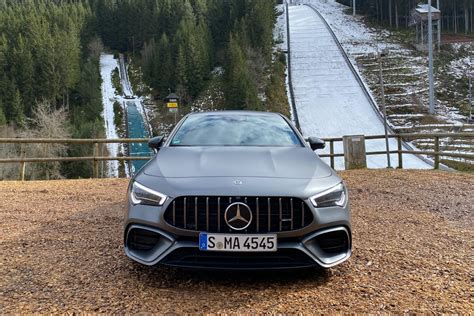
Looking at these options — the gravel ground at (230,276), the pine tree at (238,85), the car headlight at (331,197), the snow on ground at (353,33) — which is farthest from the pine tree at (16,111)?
the car headlight at (331,197)

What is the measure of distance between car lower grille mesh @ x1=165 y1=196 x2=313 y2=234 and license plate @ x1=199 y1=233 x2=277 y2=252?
48mm

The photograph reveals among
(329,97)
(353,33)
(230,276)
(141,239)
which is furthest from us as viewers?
(353,33)

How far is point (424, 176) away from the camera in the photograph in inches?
384

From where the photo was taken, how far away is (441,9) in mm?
71562

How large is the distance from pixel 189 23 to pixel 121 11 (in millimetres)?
26684

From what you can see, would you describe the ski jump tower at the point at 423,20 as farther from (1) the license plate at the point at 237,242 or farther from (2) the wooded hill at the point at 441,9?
(1) the license plate at the point at 237,242

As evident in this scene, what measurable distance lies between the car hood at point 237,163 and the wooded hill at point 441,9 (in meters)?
75.2

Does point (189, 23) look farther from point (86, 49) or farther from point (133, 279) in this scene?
point (133, 279)

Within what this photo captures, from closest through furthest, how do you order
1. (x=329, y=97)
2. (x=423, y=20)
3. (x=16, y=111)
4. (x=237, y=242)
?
(x=237, y=242) < (x=329, y=97) < (x=423, y=20) < (x=16, y=111)

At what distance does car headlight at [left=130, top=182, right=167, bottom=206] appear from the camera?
3.14 meters

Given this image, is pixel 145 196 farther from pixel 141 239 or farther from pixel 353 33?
pixel 353 33

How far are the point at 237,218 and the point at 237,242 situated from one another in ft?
0.56

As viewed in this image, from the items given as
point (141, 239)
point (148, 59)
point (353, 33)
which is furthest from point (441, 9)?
point (141, 239)

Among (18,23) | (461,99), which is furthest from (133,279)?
(18,23)
